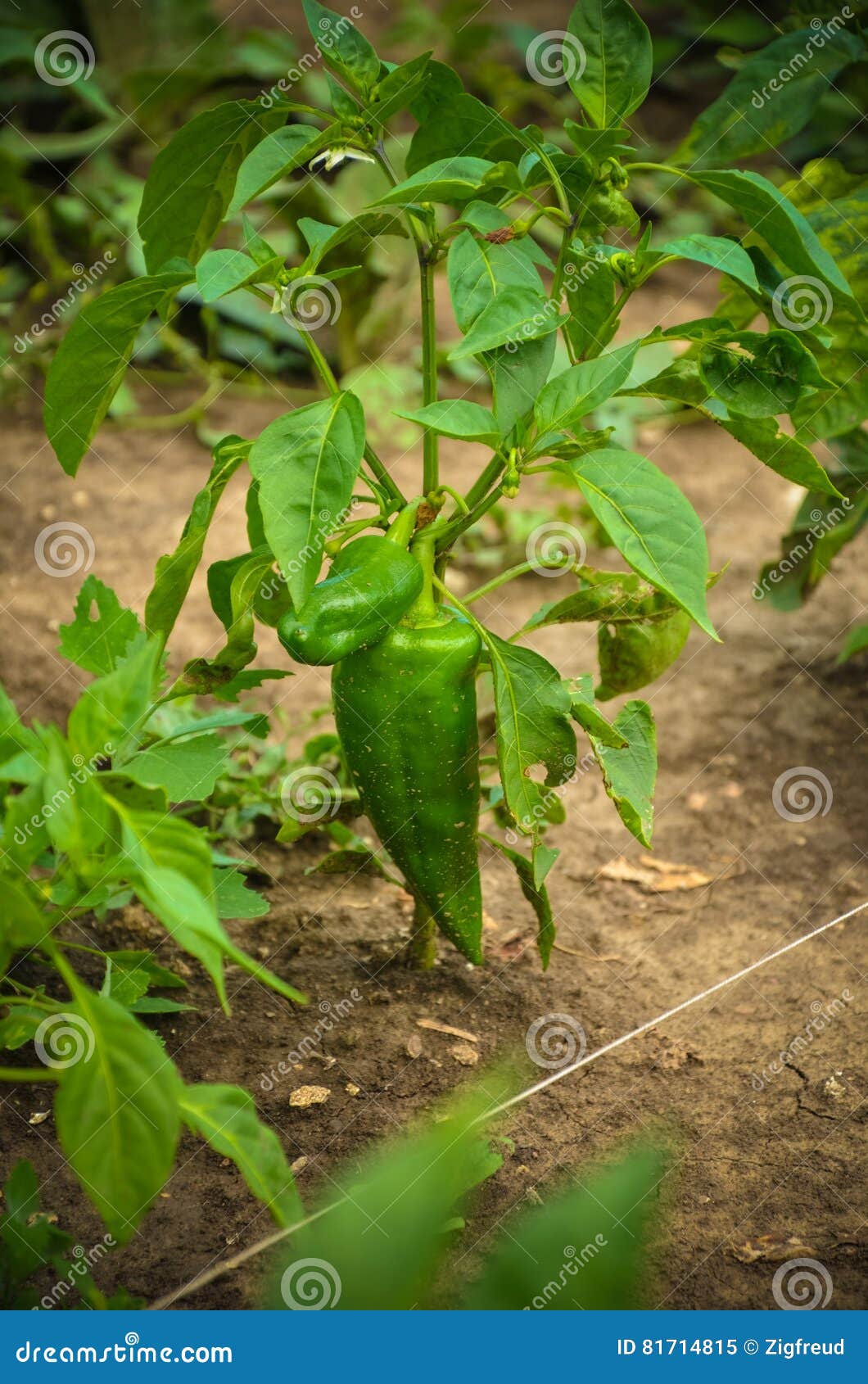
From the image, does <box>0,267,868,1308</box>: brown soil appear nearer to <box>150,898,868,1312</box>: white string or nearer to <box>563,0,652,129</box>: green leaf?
<box>150,898,868,1312</box>: white string

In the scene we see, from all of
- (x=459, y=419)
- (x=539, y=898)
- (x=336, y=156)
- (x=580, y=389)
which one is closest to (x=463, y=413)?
Result: (x=459, y=419)

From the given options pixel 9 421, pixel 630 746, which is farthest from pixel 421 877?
pixel 9 421

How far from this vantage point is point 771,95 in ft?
6.60

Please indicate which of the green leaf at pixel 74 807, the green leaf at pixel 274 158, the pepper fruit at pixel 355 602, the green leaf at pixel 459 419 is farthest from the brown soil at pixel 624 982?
the green leaf at pixel 274 158

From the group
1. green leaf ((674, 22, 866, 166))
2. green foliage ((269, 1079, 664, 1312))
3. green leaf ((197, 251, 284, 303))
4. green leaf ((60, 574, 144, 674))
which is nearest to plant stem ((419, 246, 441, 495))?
green leaf ((197, 251, 284, 303))

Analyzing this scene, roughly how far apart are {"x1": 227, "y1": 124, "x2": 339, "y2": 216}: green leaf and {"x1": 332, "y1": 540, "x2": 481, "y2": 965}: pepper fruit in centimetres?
46

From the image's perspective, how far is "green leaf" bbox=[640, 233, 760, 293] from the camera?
3.93ft

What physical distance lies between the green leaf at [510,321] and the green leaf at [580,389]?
0.08 meters

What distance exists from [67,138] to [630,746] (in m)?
3.35

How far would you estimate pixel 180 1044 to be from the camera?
161cm

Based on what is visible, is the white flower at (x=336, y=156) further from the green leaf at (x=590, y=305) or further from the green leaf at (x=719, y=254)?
the green leaf at (x=719, y=254)

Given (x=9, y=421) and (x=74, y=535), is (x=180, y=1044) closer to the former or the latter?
(x=74, y=535)

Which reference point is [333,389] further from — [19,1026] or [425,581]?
[19,1026]

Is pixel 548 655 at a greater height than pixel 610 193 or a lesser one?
lesser
